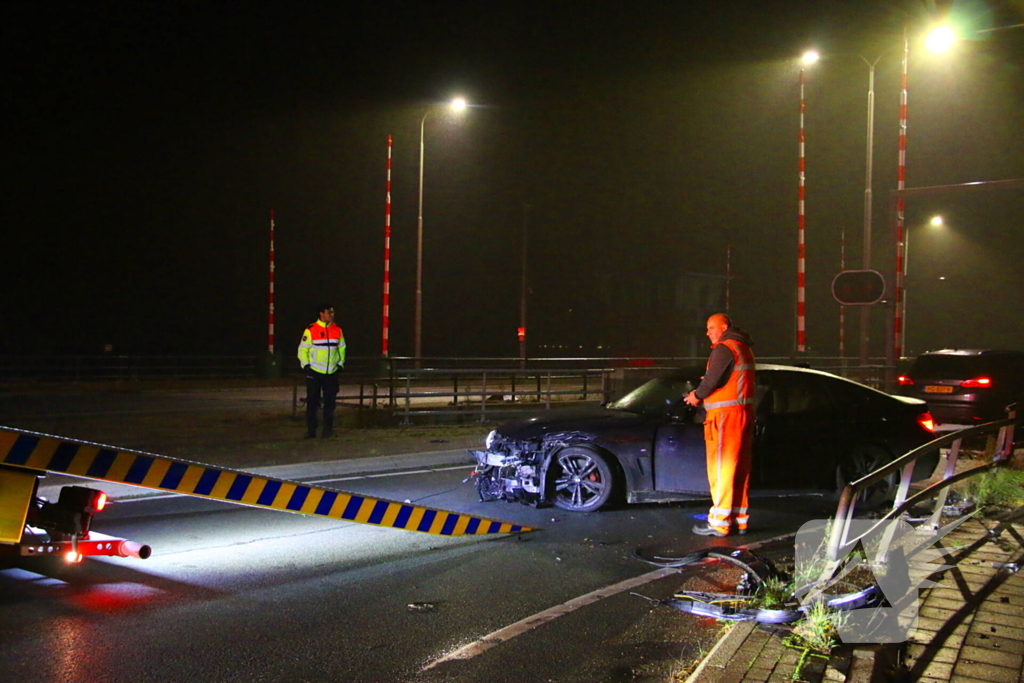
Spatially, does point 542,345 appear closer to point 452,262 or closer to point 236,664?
point 452,262

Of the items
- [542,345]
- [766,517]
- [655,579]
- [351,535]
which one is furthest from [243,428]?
[542,345]

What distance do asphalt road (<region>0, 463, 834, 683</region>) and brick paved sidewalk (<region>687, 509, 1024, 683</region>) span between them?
0.32 metres

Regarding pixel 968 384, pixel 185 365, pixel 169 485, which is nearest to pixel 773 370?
pixel 169 485

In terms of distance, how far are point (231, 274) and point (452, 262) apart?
14.6 meters

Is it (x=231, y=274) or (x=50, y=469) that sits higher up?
(x=231, y=274)

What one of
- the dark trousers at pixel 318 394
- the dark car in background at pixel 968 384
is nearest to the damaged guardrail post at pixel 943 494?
the dark car in background at pixel 968 384

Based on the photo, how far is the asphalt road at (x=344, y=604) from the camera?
416 cm

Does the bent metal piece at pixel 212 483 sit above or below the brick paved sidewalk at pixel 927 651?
above

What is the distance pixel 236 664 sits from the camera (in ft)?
13.6

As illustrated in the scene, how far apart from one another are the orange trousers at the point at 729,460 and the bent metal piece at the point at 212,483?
1516 millimetres

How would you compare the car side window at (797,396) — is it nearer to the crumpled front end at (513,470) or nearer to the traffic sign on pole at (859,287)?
the crumpled front end at (513,470)

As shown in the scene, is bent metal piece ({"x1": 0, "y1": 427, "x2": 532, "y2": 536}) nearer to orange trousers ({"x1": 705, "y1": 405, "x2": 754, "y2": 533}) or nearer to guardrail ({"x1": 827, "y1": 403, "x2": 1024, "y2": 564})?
orange trousers ({"x1": 705, "y1": 405, "x2": 754, "y2": 533})

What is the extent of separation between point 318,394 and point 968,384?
31.3ft

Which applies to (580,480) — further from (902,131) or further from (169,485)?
(902,131)
